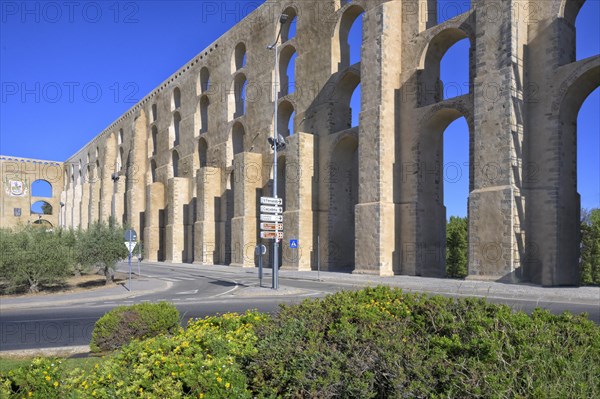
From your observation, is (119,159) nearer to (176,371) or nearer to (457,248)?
(457,248)

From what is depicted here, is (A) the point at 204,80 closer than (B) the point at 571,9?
No

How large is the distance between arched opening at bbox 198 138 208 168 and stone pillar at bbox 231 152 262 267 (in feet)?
Result: 36.9

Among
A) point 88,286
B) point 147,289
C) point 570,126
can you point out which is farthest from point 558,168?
point 88,286

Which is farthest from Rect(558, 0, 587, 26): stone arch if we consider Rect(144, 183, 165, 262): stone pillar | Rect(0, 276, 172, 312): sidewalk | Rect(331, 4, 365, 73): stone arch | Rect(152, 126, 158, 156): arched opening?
Rect(152, 126, 158, 156): arched opening

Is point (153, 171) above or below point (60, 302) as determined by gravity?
above

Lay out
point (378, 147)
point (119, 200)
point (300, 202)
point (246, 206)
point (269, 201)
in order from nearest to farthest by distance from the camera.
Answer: point (269, 201), point (378, 147), point (300, 202), point (246, 206), point (119, 200)

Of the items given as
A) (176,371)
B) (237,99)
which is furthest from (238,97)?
(176,371)

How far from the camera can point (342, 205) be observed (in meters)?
32.0

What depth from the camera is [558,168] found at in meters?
20.7

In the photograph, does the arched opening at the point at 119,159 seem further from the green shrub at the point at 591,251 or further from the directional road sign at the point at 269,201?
the green shrub at the point at 591,251

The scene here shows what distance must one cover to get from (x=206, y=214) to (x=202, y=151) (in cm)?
864

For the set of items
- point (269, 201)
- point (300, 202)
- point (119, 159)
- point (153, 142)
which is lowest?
point (269, 201)

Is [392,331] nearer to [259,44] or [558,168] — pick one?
[558,168]

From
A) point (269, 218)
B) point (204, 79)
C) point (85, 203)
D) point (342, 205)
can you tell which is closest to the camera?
point (269, 218)
